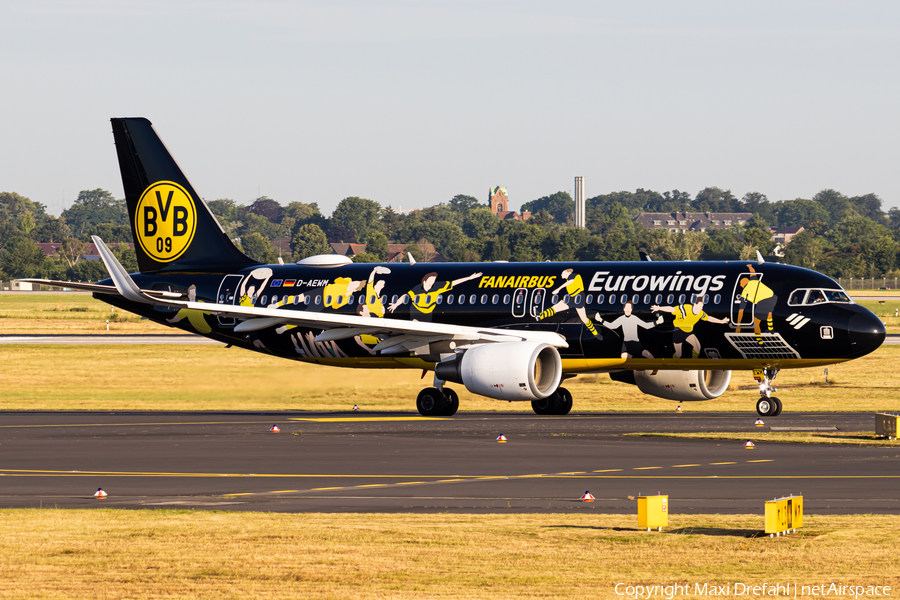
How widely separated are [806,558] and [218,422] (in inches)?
1105

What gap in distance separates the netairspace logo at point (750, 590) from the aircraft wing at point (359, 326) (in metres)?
26.2

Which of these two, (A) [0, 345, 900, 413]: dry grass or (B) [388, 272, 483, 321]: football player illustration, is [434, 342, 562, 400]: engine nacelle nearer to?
(B) [388, 272, 483, 321]: football player illustration

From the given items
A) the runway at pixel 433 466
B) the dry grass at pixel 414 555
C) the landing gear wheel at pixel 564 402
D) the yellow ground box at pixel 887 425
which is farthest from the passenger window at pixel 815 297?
the dry grass at pixel 414 555

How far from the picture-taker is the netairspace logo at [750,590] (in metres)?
13.8

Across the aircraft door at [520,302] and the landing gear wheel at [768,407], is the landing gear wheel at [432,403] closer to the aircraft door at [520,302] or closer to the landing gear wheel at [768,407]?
the aircraft door at [520,302]

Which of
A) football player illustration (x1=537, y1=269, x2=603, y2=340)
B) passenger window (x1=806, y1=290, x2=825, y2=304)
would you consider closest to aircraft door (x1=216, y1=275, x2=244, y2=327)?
football player illustration (x1=537, y1=269, x2=603, y2=340)

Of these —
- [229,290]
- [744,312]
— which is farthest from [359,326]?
[744,312]

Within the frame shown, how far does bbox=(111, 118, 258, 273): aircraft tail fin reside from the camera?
49188 mm

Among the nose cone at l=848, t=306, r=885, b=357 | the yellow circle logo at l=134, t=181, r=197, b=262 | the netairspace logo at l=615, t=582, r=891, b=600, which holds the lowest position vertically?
the netairspace logo at l=615, t=582, r=891, b=600

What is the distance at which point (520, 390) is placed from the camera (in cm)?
3831

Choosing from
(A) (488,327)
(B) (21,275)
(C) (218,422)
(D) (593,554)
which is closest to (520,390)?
(A) (488,327)

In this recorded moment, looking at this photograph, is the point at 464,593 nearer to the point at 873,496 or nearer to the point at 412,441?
the point at 873,496

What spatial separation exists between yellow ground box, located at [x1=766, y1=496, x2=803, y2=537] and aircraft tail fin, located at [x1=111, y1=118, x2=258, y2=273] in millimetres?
33781

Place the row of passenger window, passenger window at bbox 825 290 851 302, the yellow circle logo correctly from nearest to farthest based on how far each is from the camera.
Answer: passenger window at bbox 825 290 851 302 → the row of passenger window → the yellow circle logo
